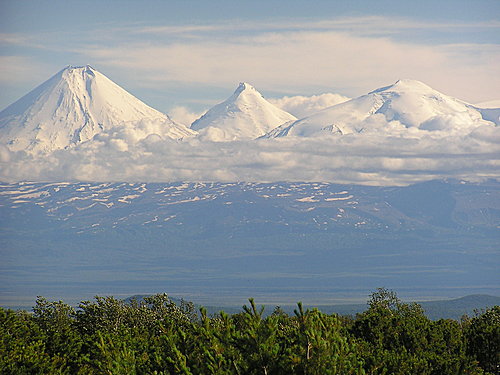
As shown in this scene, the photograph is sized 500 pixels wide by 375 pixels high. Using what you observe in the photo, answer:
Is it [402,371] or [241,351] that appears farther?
[402,371]

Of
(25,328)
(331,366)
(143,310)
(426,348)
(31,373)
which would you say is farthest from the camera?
(143,310)

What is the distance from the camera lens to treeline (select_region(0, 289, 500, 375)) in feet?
125

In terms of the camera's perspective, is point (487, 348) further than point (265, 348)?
Yes

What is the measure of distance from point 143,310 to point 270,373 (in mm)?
85856

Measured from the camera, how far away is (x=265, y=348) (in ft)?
128

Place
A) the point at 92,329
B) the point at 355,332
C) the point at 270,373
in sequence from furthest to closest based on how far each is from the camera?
the point at 92,329 → the point at 355,332 → the point at 270,373

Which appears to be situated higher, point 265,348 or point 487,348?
point 265,348

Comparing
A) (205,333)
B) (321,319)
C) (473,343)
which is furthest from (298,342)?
(473,343)

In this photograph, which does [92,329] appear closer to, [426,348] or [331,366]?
[426,348]

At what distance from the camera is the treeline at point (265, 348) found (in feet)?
125

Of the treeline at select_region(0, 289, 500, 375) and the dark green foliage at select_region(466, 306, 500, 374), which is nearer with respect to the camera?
the treeline at select_region(0, 289, 500, 375)

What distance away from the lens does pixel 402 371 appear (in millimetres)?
52156

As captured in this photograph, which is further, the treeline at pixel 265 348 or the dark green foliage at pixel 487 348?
the dark green foliage at pixel 487 348

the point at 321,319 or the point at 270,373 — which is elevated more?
the point at 321,319
